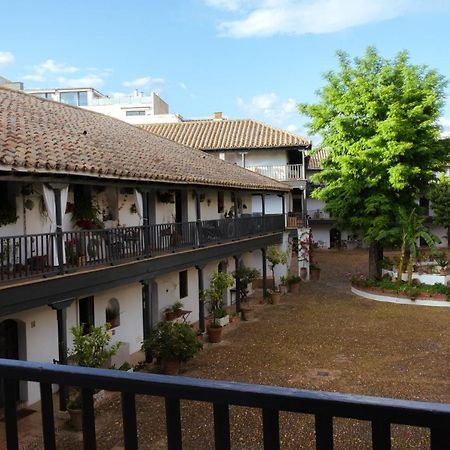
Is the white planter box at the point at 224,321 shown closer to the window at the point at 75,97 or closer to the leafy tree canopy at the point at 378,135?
the leafy tree canopy at the point at 378,135

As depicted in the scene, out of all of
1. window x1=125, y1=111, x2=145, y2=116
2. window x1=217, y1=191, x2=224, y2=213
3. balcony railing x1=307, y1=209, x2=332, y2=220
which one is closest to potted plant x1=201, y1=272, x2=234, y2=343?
window x1=217, y1=191, x2=224, y2=213

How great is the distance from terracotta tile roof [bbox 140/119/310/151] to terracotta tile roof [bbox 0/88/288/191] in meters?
8.29

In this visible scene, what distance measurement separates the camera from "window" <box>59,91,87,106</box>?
5871cm

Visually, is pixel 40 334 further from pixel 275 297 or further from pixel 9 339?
pixel 275 297

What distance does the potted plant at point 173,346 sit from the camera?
41.0 ft

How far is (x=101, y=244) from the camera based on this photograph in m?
11.4

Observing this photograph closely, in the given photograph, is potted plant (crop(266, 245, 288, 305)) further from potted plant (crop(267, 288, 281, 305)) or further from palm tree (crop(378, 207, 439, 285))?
palm tree (crop(378, 207, 439, 285))

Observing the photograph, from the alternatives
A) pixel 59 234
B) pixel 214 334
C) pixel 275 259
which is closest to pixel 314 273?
pixel 275 259

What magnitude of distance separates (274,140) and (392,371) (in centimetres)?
1965

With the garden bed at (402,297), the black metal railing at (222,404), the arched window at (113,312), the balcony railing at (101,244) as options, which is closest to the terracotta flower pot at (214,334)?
the balcony railing at (101,244)

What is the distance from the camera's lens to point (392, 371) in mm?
12562

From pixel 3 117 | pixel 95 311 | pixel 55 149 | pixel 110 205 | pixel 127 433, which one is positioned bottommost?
pixel 95 311

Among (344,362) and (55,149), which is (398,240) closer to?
(344,362)

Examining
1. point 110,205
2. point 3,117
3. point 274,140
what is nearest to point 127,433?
point 3,117
